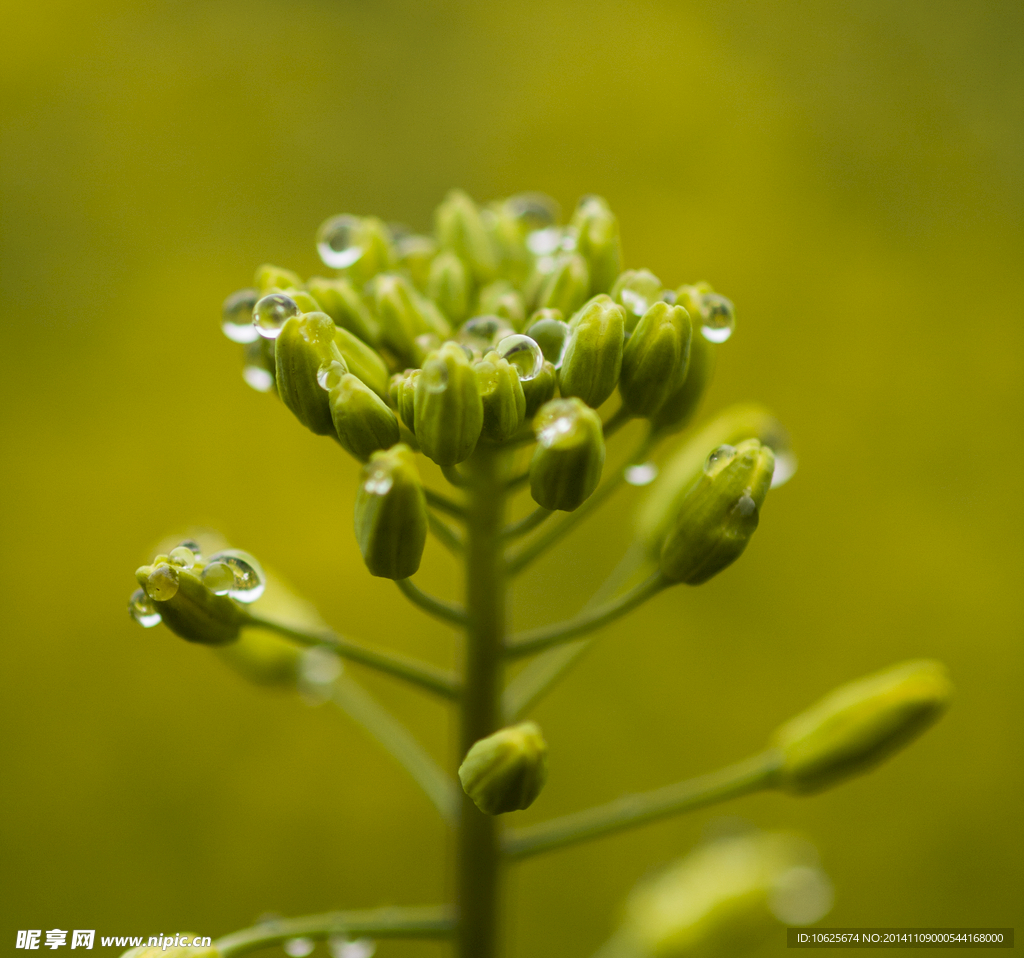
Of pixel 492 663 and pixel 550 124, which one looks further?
pixel 550 124

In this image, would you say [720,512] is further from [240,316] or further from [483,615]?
[240,316]

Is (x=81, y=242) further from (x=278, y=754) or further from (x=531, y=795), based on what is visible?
(x=531, y=795)

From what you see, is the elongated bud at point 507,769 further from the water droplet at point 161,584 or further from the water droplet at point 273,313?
the water droplet at point 273,313

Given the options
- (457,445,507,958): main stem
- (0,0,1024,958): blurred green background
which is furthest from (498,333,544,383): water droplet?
(0,0,1024,958): blurred green background

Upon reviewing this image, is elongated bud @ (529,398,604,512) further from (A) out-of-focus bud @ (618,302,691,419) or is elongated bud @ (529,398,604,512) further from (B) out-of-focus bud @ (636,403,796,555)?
(B) out-of-focus bud @ (636,403,796,555)

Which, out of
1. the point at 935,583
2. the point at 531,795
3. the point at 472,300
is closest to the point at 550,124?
the point at 935,583

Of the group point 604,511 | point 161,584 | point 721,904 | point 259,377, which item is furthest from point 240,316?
point 604,511
